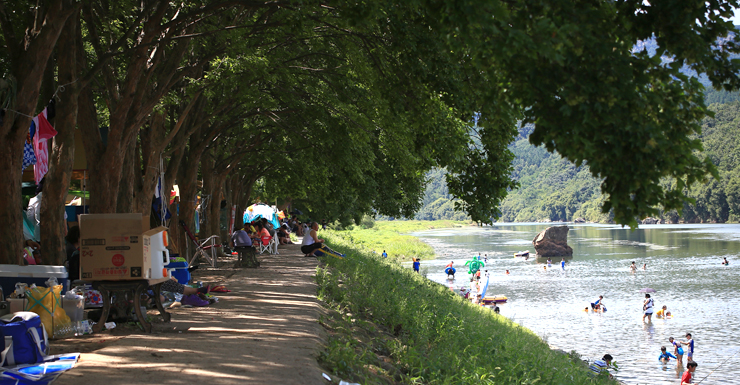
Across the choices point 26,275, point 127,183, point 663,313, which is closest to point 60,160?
point 127,183

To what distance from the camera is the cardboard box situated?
290 inches

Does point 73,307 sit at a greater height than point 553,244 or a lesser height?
greater

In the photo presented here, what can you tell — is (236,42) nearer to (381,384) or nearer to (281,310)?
(281,310)

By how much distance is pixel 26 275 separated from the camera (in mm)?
7793

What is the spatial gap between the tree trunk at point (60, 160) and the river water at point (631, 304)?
8971 millimetres

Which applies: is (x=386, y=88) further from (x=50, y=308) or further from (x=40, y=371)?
(x=40, y=371)

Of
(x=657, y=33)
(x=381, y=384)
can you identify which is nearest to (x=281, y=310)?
(x=381, y=384)

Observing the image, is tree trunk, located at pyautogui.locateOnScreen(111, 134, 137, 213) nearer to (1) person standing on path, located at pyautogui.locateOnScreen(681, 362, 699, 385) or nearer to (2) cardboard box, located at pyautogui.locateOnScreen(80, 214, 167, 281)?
(2) cardboard box, located at pyautogui.locateOnScreen(80, 214, 167, 281)

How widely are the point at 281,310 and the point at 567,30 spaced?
22.7 feet

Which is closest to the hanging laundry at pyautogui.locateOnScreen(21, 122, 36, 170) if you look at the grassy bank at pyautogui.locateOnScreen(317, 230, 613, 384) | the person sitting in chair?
the grassy bank at pyautogui.locateOnScreen(317, 230, 613, 384)

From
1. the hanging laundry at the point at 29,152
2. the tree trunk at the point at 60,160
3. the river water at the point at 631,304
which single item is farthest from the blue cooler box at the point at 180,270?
the river water at the point at 631,304

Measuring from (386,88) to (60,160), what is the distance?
19.1 ft

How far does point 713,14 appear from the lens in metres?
4.70

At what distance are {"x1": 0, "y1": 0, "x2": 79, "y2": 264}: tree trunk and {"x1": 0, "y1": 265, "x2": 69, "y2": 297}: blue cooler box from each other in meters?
0.89
